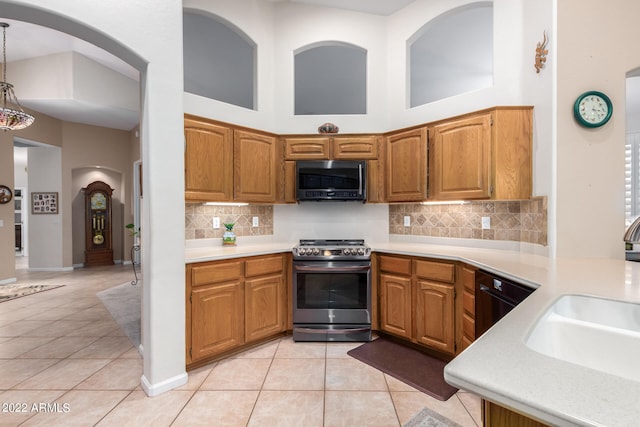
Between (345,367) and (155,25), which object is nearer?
(155,25)

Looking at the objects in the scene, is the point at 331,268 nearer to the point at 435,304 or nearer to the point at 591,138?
the point at 435,304

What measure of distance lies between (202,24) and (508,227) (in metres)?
4.54

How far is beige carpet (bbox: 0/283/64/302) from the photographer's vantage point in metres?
4.39

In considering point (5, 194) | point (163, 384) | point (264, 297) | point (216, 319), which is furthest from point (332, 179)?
point (5, 194)

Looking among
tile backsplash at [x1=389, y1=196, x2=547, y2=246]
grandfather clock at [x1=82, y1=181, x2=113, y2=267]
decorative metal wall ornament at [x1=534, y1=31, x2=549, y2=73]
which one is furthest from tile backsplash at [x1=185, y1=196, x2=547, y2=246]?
grandfather clock at [x1=82, y1=181, x2=113, y2=267]

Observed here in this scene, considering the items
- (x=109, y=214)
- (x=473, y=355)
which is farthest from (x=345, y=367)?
(x=109, y=214)

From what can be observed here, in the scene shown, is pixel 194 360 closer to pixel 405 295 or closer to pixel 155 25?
pixel 405 295

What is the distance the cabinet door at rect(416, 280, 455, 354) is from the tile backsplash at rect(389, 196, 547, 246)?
2.61 ft

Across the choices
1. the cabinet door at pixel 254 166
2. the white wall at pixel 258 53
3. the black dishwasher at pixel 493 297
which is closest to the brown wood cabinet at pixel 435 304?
the black dishwasher at pixel 493 297

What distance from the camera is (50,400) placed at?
2016 mm

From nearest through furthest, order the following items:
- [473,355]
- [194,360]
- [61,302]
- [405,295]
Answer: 1. [473,355]
2. [194,360]
3. [405,295]
4. [61,302]

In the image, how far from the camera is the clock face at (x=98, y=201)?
6.87 m

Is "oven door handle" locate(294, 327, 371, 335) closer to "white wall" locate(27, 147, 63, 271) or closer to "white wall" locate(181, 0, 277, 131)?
"white wall" locate(181, 0, 277, 131)

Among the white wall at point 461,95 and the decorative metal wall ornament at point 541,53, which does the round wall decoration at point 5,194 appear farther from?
the decorative metal wall ornament at point 541,53
